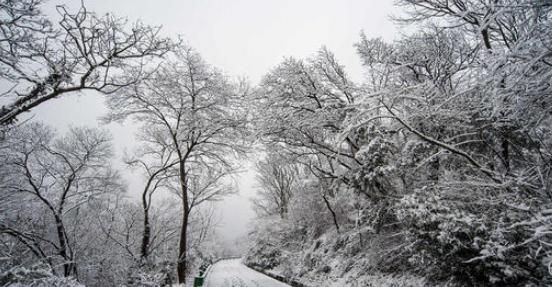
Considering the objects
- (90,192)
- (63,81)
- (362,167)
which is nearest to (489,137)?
(362,167)

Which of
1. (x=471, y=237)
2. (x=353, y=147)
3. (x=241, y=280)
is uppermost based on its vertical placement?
(x=353, y=147)

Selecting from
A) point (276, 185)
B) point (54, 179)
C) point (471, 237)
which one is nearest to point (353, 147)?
point (471, 237)

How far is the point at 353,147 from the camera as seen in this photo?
8.59 metres

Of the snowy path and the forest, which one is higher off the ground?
the forest

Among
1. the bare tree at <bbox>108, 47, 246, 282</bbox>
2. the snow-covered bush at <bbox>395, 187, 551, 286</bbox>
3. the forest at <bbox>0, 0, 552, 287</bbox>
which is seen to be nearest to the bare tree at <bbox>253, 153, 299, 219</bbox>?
the forest at <bbox>0, 0, 552, 287</bbox>

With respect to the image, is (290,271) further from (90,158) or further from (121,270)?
(90,158)

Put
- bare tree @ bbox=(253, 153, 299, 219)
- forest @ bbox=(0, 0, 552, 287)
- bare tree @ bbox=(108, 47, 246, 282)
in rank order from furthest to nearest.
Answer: bare tree @ bbox=(253, 153, 299, 219) → bare tree @ bbox=(108, 47, 246, 282) → forest @ bbox=(0, 0, 552, 287)

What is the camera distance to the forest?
3.39 meters

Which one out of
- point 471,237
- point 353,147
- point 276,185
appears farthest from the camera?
point 276,185

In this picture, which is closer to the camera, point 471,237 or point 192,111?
point 471,237

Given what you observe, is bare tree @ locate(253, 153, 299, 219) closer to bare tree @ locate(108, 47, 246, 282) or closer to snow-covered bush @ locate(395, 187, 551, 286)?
bare tree @ locate(108, 47, 246, 282)

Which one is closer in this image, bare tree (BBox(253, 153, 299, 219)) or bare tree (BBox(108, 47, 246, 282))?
bare tree (BBox(108, 47, 246, 282))

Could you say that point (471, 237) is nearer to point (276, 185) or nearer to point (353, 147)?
point (353, 147)

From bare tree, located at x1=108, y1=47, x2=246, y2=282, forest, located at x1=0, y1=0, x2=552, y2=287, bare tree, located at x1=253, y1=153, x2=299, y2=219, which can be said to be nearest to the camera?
forest, located at x1=0, y1=0, x2=552, y2=287
